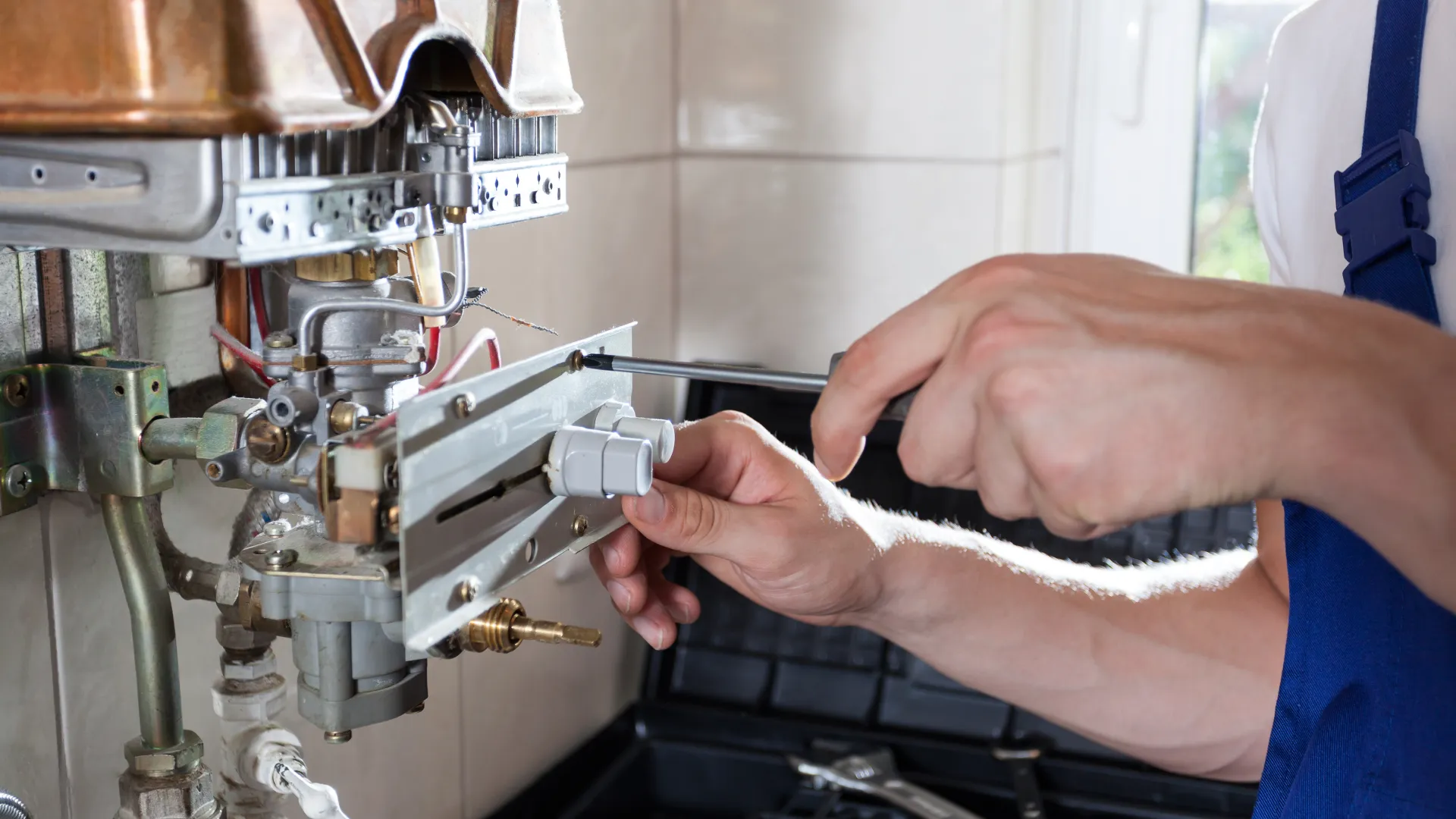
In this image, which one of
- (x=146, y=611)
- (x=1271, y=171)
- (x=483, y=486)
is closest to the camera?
(x=483, y=486)

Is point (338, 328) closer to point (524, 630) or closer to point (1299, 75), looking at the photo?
point (524, 630)

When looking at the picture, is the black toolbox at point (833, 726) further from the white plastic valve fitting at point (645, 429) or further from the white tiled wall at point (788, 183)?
the white plastic valve fitting at point (645, 429)

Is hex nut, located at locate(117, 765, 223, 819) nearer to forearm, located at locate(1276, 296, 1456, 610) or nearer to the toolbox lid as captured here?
forearm, located at locate(1276, 296, 1456, 610)

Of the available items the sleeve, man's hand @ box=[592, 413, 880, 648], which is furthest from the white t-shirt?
man's hand @ box=[592, 413, 880, 648]

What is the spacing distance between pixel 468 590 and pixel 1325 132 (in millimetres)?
513

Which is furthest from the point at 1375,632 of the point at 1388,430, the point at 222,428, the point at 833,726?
the point at 833,726

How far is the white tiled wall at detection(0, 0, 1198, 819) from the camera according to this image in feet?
3.51

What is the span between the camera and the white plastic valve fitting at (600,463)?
20.9 inches

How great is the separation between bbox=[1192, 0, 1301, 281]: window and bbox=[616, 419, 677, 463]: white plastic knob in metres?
0.90

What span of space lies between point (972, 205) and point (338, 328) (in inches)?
33.5

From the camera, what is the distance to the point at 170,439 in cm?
57

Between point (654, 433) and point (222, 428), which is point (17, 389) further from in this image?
point (654, 433)

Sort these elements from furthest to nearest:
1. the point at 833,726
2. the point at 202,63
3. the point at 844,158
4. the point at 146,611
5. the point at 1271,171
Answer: the point at 844,158, the point at 833,726, the point at 1271,171, the point at 146,611, the point at 202,63

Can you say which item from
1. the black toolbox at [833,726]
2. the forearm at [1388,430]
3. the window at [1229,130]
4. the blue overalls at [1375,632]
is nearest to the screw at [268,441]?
the forearm at [1388,430]
